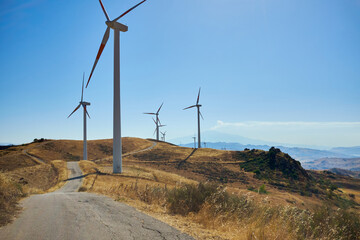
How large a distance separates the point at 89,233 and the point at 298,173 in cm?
7480

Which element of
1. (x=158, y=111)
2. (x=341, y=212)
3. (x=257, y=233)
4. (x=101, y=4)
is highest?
(x=101, y=4)

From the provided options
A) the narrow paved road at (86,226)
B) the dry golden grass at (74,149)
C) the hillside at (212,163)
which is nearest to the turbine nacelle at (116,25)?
the hillside at (212,163)

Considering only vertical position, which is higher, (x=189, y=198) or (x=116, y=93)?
(x=116, y=93)

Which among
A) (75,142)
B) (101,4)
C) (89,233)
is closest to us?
(89,233)

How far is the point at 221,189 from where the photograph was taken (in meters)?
13.1

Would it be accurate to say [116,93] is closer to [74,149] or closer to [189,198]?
[189,198]

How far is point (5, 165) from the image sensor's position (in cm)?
5859

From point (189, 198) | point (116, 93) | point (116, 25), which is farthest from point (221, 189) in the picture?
point (116, 25)

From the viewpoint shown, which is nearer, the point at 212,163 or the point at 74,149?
the point at 212,163

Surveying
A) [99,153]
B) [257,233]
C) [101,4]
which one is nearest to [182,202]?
[257,233]

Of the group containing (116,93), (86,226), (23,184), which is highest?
(116,93)

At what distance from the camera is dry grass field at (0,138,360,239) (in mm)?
8922

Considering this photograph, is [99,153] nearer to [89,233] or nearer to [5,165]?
[5,165]

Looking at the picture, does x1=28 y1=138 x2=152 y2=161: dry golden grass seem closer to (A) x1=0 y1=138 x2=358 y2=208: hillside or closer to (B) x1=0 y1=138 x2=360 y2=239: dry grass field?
(A) x1=0 y1=138 x2=358 y2=208: hillside
